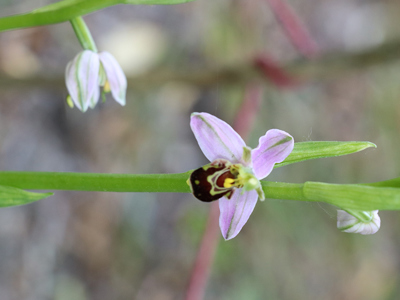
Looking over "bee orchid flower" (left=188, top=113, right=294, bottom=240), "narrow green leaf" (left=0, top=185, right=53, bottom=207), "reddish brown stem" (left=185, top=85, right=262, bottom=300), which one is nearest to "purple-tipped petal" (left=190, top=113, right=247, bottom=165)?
"bee orchid flower" (left=188, top=113, right=294, bottom=240)

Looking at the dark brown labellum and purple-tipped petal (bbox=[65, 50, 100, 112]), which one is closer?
the dark brown labellum

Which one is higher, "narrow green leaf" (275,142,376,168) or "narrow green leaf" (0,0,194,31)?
"narrow green leaf" (0,0,194,31)

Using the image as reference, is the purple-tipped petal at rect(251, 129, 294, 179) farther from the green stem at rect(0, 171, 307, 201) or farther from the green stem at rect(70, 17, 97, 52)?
the green stem at rect(70, 17, 97, 52)

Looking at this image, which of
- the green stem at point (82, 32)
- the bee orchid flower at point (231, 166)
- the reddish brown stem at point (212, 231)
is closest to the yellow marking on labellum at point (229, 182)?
the bee orchid flower at point (231, 166)

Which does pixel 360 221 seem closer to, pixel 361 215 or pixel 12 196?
pixel 361 215

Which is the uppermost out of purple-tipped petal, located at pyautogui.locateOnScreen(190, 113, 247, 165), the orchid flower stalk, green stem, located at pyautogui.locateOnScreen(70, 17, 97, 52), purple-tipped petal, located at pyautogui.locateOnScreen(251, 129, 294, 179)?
green stem, located at pyautogui.locateOnScreen(70, 17, 97, 52)

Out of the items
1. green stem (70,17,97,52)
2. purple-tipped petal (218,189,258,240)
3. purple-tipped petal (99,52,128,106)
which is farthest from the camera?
purple-tipped petal (99,52,128,106)

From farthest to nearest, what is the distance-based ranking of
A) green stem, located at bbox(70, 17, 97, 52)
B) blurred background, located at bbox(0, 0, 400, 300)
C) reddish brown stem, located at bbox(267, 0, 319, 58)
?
blurred background, located at bbox(0, 0, 400, 300), reddish brown stem, located at bbox(267, 0, 319, 58), green stem, located at bbox(70, 17, 97, 52)
